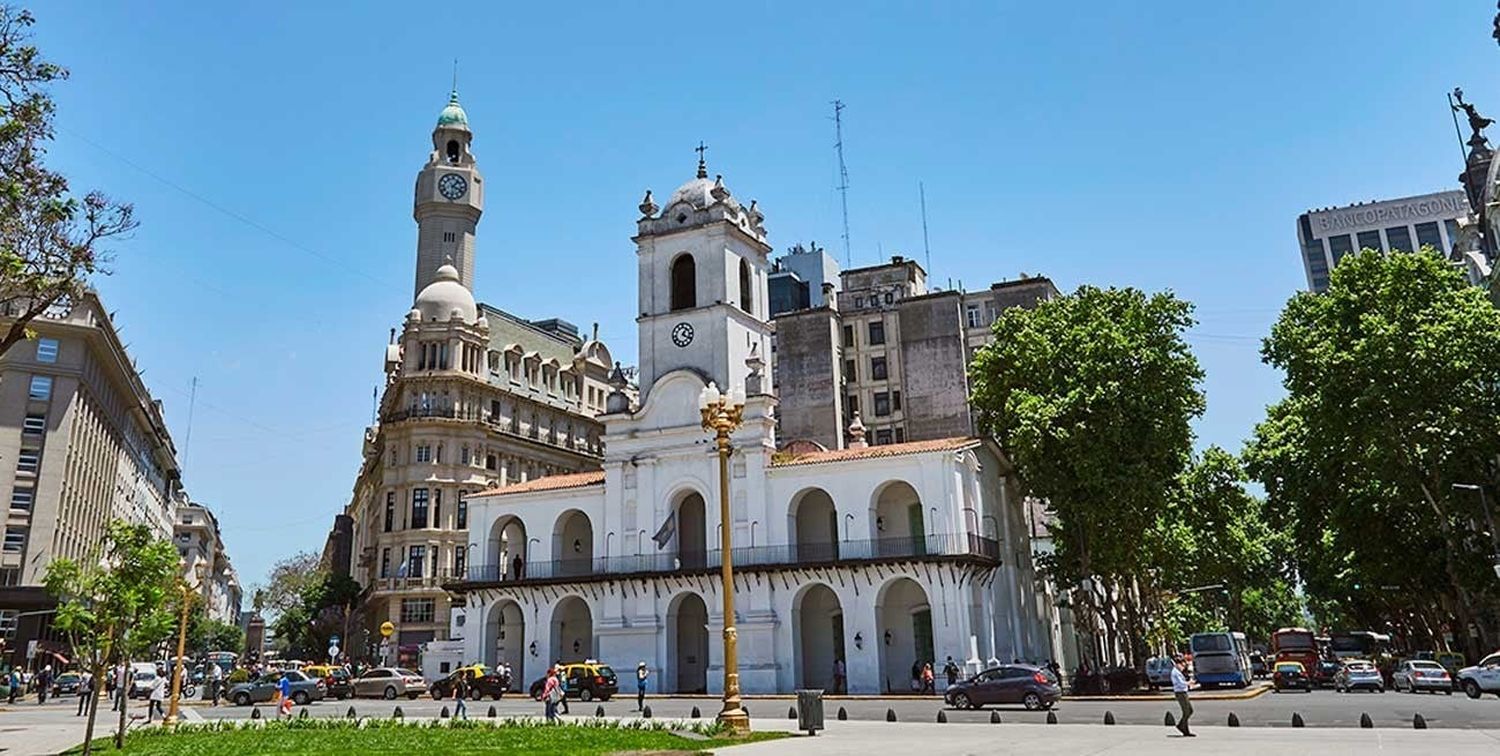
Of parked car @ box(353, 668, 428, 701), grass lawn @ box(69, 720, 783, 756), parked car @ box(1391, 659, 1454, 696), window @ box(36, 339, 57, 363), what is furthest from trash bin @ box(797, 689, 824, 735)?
window @ box(36, 339, 57, 363)

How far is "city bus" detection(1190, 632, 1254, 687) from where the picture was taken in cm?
3788

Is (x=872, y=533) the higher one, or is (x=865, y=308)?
(x=865, y=308)

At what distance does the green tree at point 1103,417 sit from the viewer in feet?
122

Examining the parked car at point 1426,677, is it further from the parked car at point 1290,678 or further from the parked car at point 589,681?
the parked car at point 589,681

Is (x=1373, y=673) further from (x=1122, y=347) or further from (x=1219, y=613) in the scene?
(x=1219, y=613)

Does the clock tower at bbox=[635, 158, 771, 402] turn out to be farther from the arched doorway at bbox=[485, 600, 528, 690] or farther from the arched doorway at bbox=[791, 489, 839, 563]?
the arched doorway at bbox=[485, 600, 528, 690]

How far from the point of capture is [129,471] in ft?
261

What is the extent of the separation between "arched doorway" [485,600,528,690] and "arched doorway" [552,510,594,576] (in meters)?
2.90

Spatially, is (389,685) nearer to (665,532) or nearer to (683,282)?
(665,532)

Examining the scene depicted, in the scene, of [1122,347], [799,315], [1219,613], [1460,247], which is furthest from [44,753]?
[1219,613]

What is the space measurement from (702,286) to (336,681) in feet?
73.6

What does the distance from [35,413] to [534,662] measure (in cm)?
3486

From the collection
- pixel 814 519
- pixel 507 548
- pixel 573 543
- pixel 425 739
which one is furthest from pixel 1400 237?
pixel 425 739

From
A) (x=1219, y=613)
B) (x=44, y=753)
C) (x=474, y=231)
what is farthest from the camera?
(x=1219, y=613)
